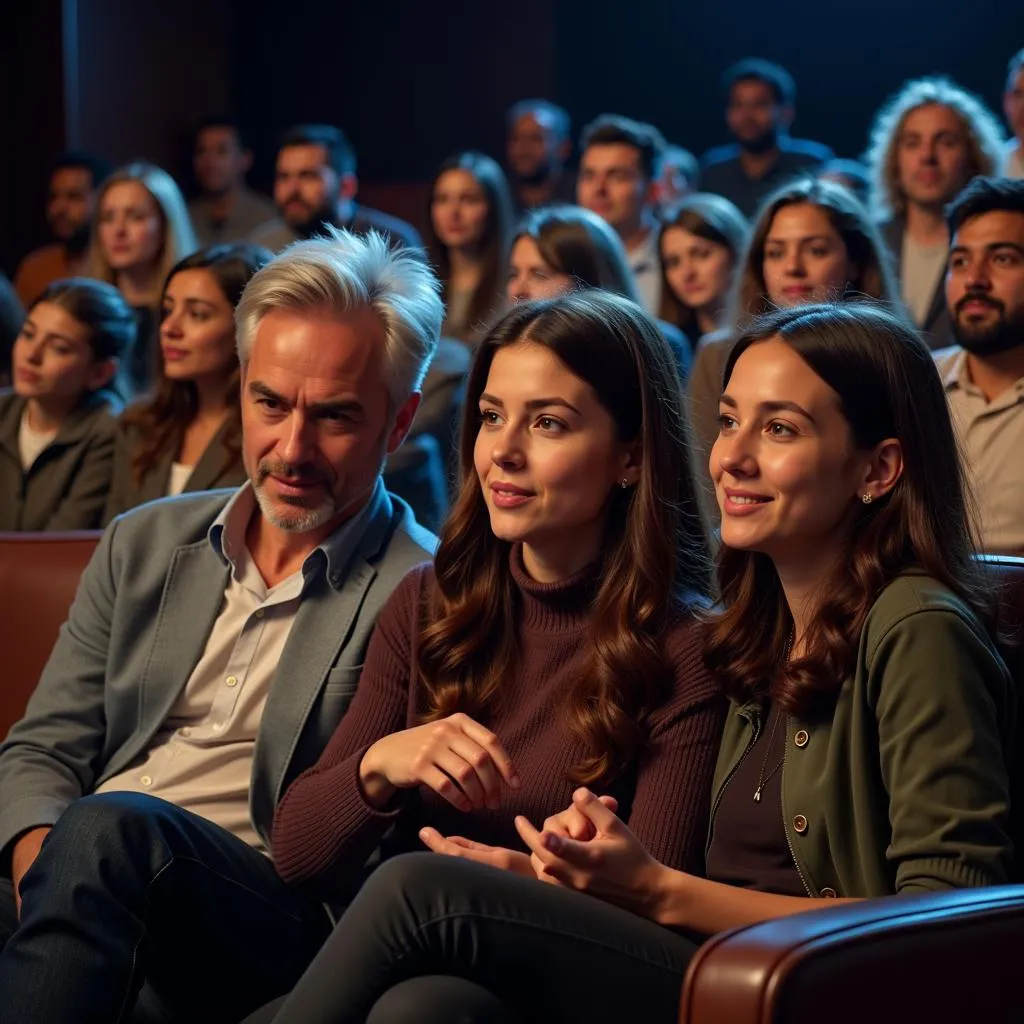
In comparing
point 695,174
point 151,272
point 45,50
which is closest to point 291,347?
point 151,272

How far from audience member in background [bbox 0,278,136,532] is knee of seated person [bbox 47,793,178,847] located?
1629 millimetres

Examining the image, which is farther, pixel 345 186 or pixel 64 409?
pixel 345 186

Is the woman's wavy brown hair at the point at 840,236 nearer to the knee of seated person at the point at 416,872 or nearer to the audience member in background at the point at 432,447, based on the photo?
the audience member in background at the point at 432,447

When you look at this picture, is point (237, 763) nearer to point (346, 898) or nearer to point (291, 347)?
point (346, 898)

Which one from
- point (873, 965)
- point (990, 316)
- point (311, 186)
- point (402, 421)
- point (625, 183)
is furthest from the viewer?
point (311, 186)

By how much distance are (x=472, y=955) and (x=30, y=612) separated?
106 centimetres

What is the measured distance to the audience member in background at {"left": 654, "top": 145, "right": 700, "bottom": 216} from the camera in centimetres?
509

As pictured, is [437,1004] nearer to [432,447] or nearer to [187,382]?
[432,447]

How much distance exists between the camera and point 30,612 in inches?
84.0

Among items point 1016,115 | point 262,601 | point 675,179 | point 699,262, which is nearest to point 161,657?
point 262,601

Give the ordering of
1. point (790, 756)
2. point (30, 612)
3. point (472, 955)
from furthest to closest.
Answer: point (30, 612), point (790, 756), point (472, 955)

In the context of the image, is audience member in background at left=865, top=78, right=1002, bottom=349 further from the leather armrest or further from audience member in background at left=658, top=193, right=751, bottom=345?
the leather armrest

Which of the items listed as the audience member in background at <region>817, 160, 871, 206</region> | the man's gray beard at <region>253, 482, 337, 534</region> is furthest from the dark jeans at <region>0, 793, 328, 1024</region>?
the audience member in background at <region>817, 160, 871, 206</region>

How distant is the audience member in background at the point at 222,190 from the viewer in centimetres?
601
